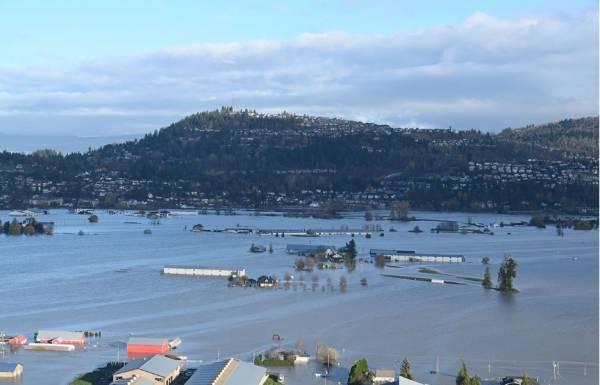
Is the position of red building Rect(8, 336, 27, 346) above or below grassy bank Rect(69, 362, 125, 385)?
above

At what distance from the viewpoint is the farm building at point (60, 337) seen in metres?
7.50

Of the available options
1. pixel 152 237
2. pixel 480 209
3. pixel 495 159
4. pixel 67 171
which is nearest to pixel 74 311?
pixel 152 237

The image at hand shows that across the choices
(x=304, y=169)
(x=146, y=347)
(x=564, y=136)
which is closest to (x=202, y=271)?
(x=146, y=347)

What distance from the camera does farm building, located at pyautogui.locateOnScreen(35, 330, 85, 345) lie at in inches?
295

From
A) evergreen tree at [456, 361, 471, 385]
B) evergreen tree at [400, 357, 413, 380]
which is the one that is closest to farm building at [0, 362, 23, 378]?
evergreen tree at [400, 357, 413, 380]

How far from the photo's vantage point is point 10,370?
21.5ft

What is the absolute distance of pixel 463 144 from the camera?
35.4 metres

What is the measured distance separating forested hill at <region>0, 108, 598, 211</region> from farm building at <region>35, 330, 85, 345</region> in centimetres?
1924

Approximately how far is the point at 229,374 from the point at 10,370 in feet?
4.47

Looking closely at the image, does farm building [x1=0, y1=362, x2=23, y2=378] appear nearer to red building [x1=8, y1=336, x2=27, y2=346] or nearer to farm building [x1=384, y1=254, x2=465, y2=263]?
red building [x1=8, y1=336, x2=27, y2=346]

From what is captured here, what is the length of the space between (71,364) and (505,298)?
4.78 m

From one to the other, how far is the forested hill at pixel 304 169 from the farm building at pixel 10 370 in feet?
66.2

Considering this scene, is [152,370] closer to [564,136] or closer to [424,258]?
[424,258]

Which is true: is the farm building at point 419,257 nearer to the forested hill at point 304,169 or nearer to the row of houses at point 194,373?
the row of houses at point 194,373
